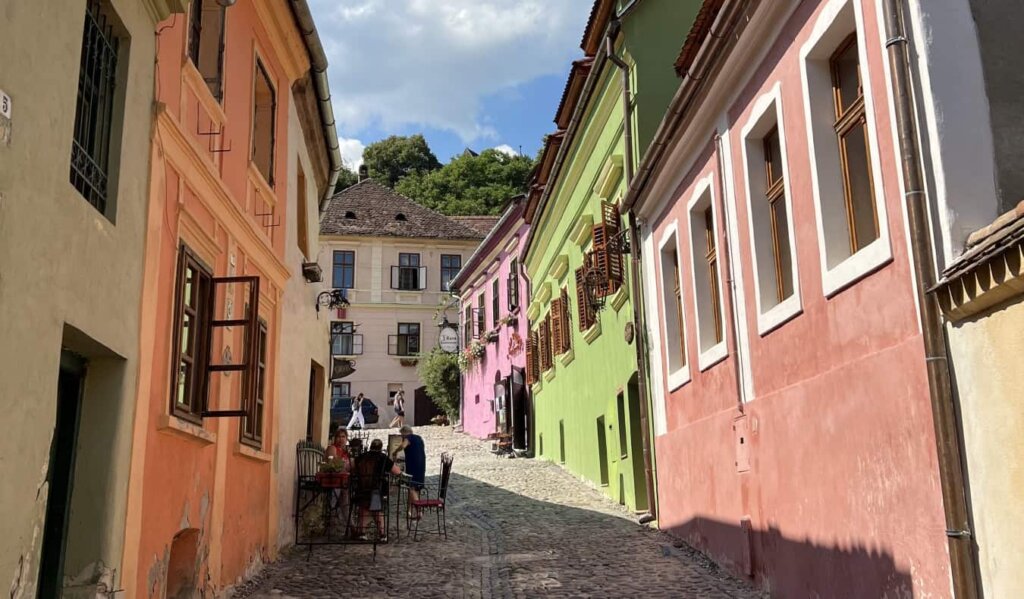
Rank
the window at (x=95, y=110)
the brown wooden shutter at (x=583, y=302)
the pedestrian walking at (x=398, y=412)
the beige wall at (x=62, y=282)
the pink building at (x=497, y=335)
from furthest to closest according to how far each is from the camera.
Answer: the pedestrian walking at (x=398, y=412) < the pink building at (x=497, y=335) < the brown wooden shutter at (x=583, y=302) < the window at (x=95, y=110) < the beige wall at (x=62, y=282)

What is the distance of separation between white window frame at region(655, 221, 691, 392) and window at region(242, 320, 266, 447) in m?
4.82

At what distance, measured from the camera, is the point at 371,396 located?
137 feet

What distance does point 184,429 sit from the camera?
7.09 m

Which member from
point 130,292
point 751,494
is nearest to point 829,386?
point 751,494

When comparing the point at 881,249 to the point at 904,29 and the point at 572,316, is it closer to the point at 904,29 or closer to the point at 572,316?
the point at 904,29

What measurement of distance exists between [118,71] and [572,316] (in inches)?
524

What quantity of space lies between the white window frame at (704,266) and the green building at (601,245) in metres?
2.61

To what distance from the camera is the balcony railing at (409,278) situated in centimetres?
4253

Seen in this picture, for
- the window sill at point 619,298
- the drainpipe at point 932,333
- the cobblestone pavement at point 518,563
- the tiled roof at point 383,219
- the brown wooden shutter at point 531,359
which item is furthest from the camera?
the tiled roof at point 383,219

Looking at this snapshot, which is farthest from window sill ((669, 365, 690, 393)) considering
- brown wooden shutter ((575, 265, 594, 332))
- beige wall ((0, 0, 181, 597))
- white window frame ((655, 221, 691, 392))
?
beige wall ((0, 0, 181, 597))

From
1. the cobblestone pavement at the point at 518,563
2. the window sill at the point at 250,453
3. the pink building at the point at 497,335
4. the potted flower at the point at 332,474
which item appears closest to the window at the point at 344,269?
the pink building at the point at 497,335

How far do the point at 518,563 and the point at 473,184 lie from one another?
47.2 meters

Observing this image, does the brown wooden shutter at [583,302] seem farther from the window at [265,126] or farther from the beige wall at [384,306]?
the beige wall at [384,306]

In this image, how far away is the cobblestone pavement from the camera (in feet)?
29.1
